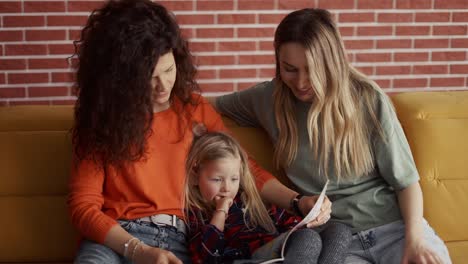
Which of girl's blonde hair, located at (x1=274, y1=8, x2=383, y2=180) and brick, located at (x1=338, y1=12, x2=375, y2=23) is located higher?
brick, located at (x1=338, y1=12, x2=375, y2=23)

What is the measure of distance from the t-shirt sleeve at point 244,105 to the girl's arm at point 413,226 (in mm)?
571

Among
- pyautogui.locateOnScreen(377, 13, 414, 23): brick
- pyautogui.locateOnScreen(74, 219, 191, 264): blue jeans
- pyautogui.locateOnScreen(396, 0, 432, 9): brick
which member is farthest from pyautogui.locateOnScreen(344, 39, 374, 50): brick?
pyautogui.locateOnScreen(74, 219, 191, 264): blue jeans

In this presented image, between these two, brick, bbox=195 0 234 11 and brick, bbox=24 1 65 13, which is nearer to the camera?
brick, bbox=24 1 65 13

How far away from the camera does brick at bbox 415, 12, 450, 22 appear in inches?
156

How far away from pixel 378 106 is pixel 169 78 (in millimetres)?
674

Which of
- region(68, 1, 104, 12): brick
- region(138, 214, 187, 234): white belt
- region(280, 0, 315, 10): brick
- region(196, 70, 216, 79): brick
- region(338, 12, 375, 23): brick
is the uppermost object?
region(280, 0, 315, 10): brick

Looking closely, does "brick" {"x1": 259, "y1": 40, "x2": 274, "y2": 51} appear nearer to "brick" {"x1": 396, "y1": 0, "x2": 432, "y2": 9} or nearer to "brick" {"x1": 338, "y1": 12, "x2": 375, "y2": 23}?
"brick" {"x1": 338, "y1": 12, "x2": 375, "y2": 23}

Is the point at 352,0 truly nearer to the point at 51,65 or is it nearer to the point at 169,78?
the point at 51,65

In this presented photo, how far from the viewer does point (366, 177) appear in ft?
8.27

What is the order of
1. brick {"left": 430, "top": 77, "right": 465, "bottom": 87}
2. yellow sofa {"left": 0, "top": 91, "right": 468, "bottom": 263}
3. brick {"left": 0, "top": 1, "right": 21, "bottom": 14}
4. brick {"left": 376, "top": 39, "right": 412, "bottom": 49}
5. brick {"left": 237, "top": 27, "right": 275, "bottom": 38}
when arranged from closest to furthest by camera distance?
yellow sofa {"left": 0, "top": 91, "right": 468, "bottom": 263}
brick {"left": 0, "top": 1, "right": 21, "bottom": 14}
brick {"left": 237, "top": 27, "right": 275, "bottom": 38}
brick {"left": 376, "top": 39, "right": 412, "bottom": 49}
brick {"left": 430, "top": 77, "right": 465, "bottom": 87}

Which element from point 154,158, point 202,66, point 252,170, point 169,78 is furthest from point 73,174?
point 202,66

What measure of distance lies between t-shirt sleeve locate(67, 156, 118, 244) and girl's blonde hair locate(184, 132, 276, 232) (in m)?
0.28

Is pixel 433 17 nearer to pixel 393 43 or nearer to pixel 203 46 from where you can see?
pixel 393 43

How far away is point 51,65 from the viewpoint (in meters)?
3.74
